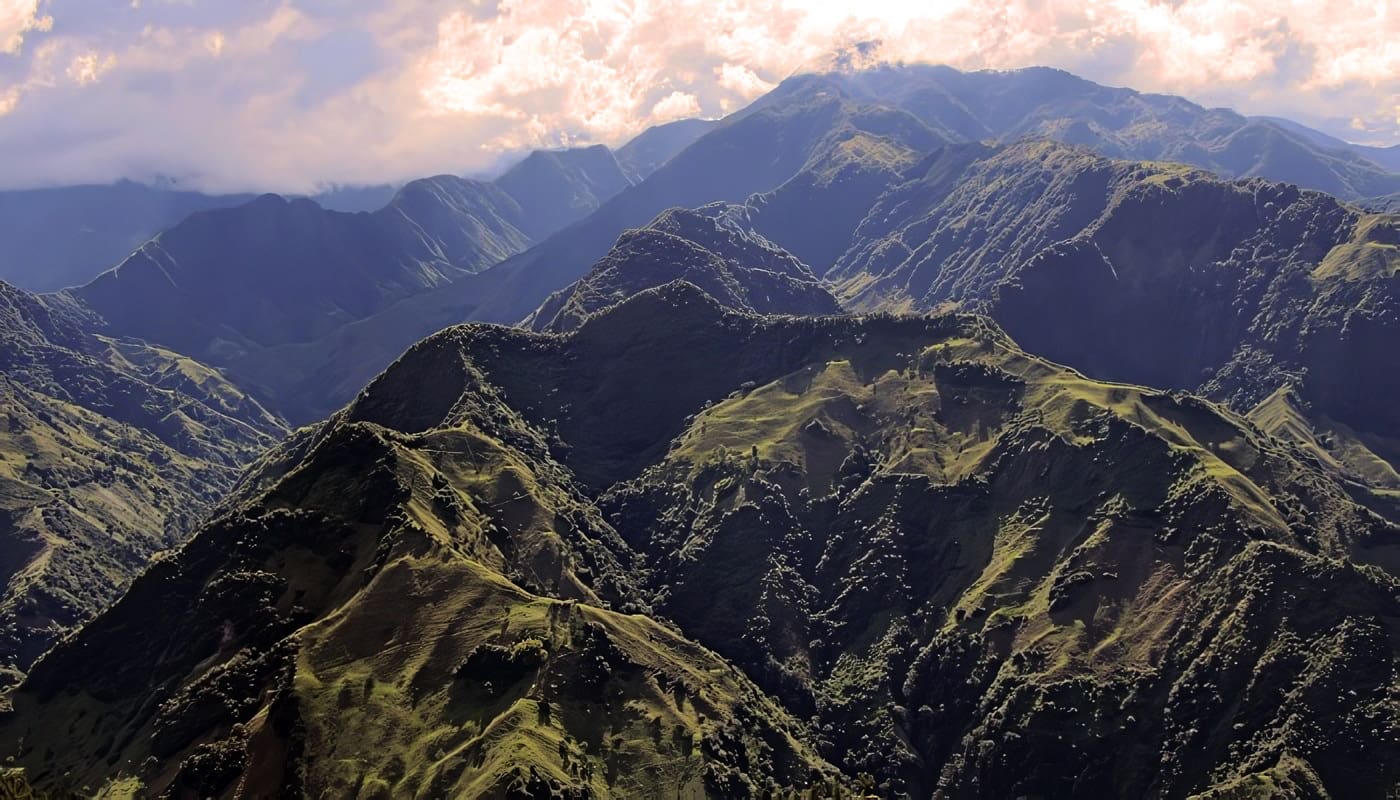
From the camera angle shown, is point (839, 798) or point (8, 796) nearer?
point (8, 796)
